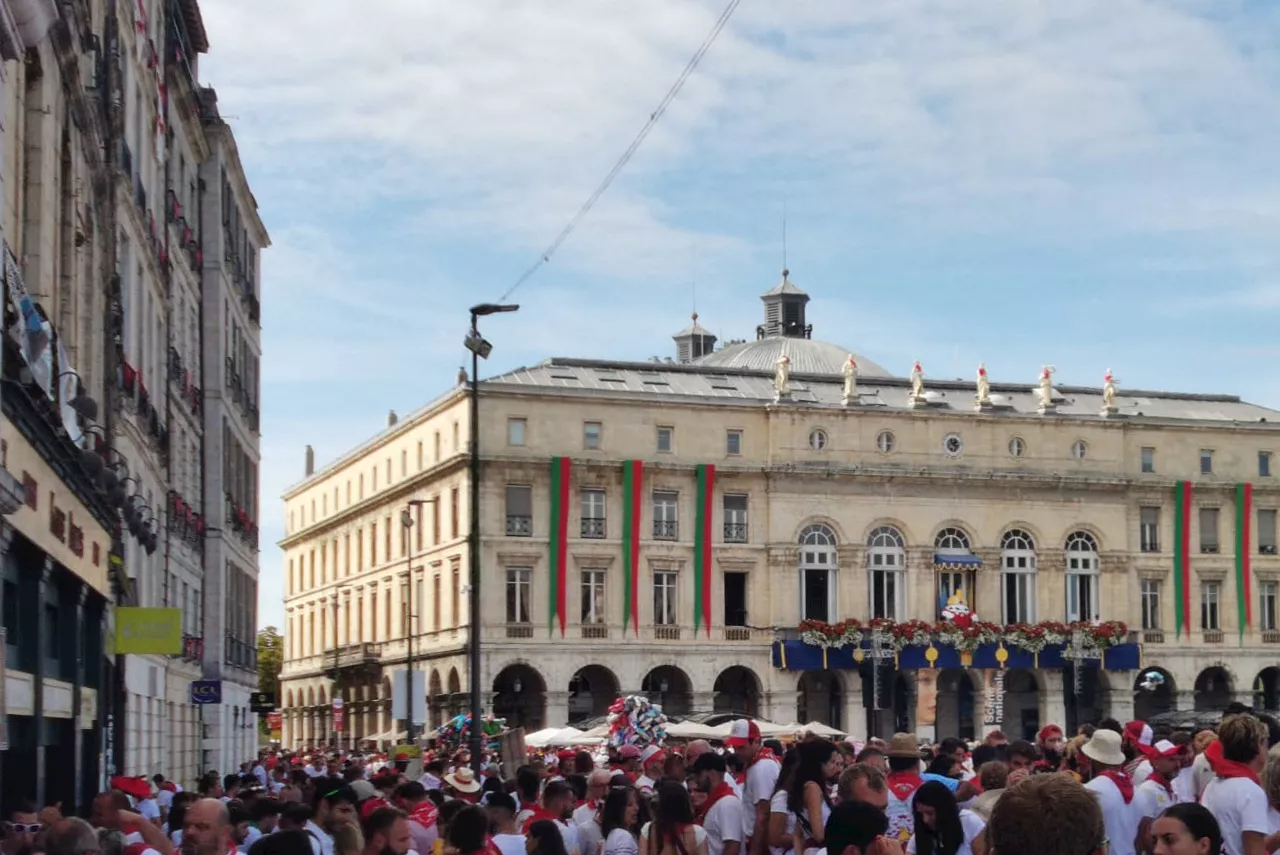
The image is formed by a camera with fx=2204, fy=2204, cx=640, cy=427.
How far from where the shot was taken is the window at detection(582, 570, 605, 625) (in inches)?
3002

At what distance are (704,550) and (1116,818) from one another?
6446 cm

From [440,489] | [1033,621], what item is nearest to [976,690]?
[1033,621]

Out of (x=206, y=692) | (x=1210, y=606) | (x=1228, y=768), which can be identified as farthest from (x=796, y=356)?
(x=1228, y=768)

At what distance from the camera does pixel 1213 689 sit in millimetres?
85312

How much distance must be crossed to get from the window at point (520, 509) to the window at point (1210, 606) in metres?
26.7

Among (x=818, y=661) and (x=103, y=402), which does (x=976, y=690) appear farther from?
(x=103, y=402)

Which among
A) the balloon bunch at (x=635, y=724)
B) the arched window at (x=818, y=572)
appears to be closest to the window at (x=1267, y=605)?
the arched window at (x=818, y=572)

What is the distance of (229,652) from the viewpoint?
159ft

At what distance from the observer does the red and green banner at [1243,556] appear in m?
83.9

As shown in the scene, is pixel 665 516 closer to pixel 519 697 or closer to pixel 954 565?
pixel 519 697

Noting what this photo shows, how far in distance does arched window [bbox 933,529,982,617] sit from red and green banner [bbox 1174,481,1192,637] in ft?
27.2

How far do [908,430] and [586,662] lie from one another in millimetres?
15085

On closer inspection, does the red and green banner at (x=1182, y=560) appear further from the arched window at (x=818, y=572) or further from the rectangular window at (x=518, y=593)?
the rectangular window at (x=518, y=593)

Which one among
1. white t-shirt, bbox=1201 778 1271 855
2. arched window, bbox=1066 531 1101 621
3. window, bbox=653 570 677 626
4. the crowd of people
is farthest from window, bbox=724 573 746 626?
white t-shirt, bbox=1201 778 1271 855
